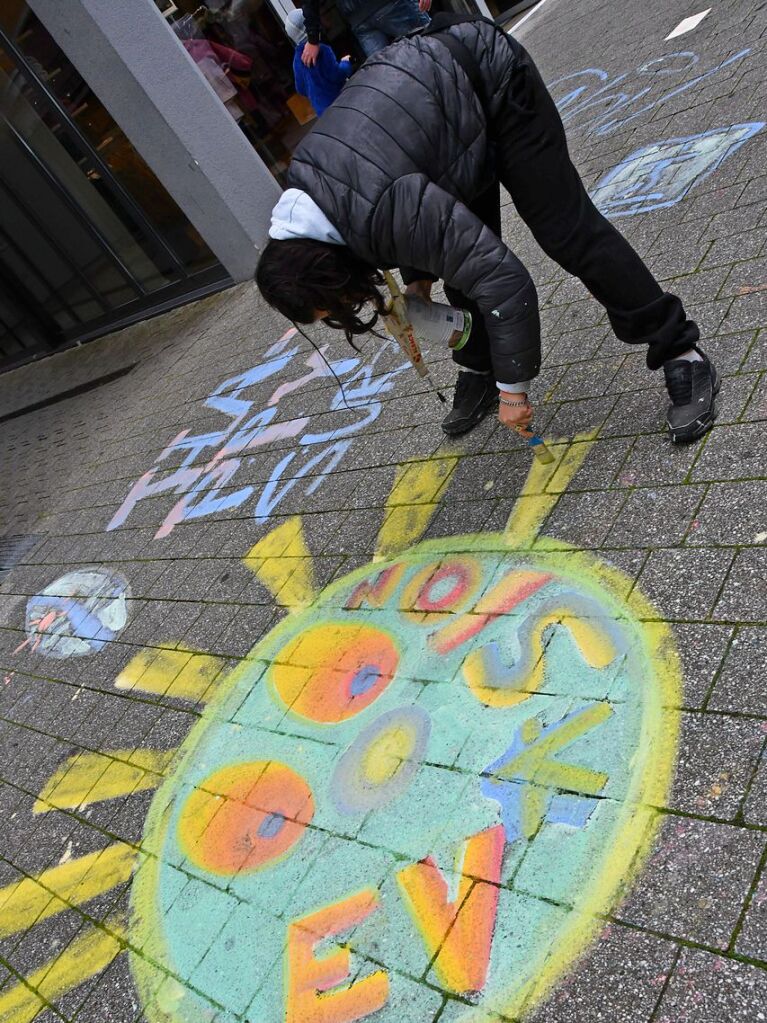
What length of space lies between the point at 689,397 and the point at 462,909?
6.02ft

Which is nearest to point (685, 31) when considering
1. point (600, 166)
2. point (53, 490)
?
point (600, 166)

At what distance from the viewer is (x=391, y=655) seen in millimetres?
2893

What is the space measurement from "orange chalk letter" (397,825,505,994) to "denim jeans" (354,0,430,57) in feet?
18.9

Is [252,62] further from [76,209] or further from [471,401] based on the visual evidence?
[471,401]

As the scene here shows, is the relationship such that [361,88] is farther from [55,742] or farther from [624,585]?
[55,742]

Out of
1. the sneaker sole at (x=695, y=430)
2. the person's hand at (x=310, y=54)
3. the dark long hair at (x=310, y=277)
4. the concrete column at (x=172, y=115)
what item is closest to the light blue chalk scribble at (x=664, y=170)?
the sneaker sole at (x=695, y=430)

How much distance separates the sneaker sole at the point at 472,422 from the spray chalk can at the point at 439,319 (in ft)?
2.40

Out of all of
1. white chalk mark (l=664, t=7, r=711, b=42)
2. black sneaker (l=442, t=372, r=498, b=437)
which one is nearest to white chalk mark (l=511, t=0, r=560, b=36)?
white chalk mark (l=664, t=7, r=711, b=42)

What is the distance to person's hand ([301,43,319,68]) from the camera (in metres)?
6.06

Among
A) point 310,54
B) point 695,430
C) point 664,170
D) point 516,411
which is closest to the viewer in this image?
point 516,411

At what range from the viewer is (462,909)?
2049 millimetres

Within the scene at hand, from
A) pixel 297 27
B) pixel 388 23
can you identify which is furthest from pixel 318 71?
pixel 388 23

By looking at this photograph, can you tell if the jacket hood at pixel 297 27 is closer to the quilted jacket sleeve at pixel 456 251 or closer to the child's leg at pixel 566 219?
the child's leg at pixel 566 219

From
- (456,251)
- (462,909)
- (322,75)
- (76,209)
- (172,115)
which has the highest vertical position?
(172,115)
